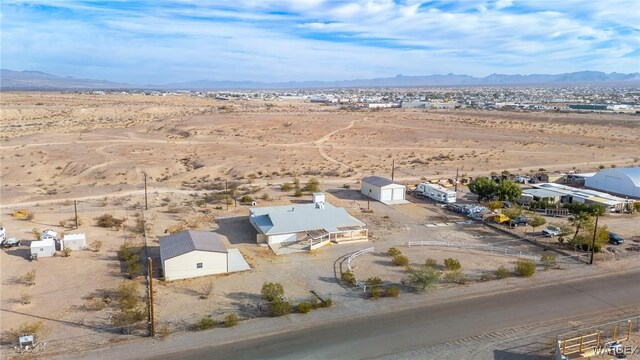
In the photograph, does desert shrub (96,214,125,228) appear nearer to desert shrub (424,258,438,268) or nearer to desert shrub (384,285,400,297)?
desert shrub (384,285,400,297)

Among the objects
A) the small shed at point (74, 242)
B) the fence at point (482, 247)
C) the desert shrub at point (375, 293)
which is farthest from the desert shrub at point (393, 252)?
the small shed at point (74, 242)

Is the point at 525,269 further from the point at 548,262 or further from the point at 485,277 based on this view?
the point at 548,262

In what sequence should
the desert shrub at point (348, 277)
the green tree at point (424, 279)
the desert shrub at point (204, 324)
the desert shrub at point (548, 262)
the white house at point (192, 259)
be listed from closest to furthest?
the desert shrub at point (204, 324) < the green tree at point (424, 279) < the desert shrub at point (348, 277) < the white house at point (192, 259) < the desert shrub at point (548, 262)

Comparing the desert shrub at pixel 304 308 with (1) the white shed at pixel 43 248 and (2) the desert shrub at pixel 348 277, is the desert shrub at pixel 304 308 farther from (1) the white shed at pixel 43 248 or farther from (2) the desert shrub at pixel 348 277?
(1) the white shed at pixel 43 248

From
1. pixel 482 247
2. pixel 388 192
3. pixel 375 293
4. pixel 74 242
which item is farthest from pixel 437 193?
pixel 74 242

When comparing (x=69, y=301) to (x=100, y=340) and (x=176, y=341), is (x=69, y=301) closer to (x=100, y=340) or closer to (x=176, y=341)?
(x=100, y=340)

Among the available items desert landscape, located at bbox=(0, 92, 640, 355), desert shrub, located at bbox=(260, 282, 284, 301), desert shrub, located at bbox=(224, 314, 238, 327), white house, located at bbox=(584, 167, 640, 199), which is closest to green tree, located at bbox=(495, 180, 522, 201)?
desert landscape, located at bbox=(0, 92, 640, 355)

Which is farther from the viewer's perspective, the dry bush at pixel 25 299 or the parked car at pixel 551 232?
the parked car at pixel 551 232
